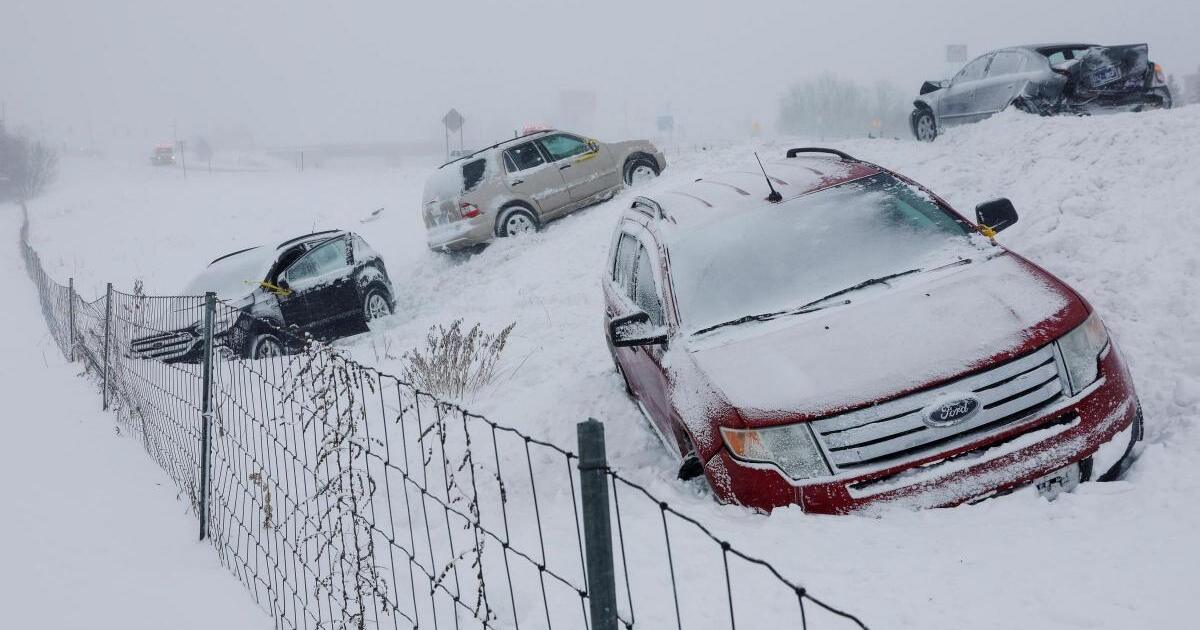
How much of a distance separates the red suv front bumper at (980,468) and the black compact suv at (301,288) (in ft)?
24.9

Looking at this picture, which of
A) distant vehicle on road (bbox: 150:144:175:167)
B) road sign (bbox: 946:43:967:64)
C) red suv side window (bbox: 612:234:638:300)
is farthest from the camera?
distant vehicle on road (bbox: 150:144:175:167)

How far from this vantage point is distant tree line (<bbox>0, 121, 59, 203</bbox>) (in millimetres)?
53406

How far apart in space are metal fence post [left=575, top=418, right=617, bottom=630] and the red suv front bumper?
1.82m

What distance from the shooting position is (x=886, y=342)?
351 centimetres

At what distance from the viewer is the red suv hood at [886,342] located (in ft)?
10.9

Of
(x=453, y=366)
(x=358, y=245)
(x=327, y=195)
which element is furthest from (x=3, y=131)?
(x=453, y=366)

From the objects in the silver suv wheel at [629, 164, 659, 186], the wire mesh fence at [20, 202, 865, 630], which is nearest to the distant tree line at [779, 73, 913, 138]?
the silver suv wheel at [629, 164, 659, 186]

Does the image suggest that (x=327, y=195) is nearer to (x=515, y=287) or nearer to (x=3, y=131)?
(x=515, y=287)

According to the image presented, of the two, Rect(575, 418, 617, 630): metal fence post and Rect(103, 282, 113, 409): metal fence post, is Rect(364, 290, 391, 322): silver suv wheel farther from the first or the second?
Rect(575, 418, 617, 630): metal fence post

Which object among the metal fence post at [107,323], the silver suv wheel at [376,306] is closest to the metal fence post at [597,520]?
the metal fence post at [107,323]

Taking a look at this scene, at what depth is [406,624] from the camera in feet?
11.4

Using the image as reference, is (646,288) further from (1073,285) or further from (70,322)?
(70,322)

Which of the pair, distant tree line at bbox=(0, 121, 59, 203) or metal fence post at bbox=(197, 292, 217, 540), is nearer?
metal fence post at bbox=(197, 292, 217, 540)

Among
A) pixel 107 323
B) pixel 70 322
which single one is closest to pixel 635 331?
pixel 107 323
